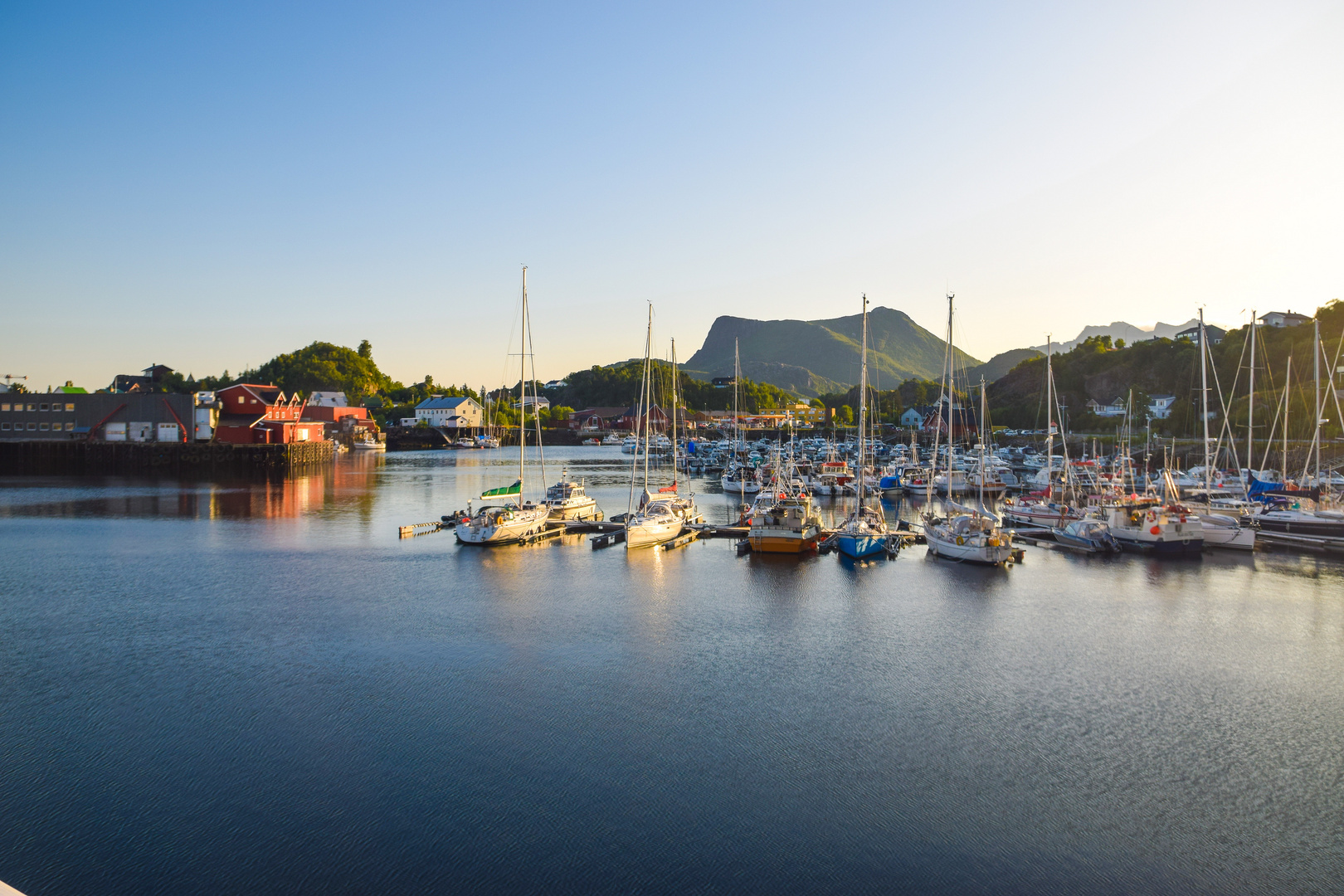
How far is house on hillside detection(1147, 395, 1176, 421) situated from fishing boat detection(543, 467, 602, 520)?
7799cm

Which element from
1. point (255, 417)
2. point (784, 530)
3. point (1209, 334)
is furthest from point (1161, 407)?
point (255, 417)

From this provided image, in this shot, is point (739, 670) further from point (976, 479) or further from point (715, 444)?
point (715, 444)

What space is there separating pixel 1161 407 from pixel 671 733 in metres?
101

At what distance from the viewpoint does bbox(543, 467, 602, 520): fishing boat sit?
127 feet

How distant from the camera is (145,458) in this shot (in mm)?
77688

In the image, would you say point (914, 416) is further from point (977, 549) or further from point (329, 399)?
point (977, 549)

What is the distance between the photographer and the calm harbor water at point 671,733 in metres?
10.3

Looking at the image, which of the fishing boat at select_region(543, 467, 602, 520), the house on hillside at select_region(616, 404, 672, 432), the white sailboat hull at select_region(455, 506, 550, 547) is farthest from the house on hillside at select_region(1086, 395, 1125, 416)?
the white sailboat hull at select_region(455, 506, 550, 547)

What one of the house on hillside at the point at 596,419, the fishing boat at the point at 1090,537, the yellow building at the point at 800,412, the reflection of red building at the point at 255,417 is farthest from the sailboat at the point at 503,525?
the yellow building at the point at 800,412

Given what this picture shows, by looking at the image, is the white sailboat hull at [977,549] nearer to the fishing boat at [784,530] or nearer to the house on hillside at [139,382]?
the fishing boat at [784,530]

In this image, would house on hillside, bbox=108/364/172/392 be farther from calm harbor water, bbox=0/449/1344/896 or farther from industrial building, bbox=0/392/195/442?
calm harbor water, bbox=0/449/1344/896

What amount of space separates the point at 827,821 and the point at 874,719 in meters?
3.97

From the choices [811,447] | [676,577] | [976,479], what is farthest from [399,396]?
[676,577]

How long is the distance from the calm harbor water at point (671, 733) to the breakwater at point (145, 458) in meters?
55.1
